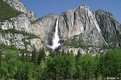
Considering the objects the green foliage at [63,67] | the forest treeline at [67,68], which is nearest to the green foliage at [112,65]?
the forest treeline at [67,68]

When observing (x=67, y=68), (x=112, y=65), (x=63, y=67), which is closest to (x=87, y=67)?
(x=67, y=68)

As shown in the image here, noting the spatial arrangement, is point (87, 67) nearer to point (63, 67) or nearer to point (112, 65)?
point (63, 67)

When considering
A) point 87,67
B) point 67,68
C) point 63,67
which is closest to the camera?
point 87,67

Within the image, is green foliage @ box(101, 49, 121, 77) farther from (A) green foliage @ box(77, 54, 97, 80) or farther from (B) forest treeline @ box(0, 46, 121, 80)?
(A) green foliage @ box(77, 54, 97, 80)

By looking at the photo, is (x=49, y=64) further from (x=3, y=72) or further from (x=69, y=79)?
(x=3, y=72)

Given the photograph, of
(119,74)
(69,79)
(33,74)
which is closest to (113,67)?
(119,74)

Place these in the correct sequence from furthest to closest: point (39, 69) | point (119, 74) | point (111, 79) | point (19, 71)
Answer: point (39, 69), point (19, 71), point (111, 79), point (119, 74)

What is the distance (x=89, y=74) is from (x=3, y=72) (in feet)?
123

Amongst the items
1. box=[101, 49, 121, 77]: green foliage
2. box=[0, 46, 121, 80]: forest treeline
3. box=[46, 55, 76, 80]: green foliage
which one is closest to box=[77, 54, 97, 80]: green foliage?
box=[0, 46, 121, 80]: forest treeline

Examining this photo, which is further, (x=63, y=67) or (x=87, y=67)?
(x=63, y=67)

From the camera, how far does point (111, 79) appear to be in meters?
156

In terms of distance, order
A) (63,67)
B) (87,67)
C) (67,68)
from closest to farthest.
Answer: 1. (87,67)
2. (67,68)
3. (63,67)

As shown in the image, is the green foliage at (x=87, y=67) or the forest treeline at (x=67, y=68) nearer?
the forest treeline at (x=67, y=68)

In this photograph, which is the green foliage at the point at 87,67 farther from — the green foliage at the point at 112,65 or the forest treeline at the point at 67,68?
the green foliage at the point at 112,65
